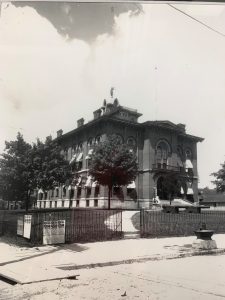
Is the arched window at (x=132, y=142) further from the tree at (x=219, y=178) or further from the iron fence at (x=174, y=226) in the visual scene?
the iron fence at (x=174, y=226)

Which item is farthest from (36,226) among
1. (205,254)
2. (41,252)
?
(205,254)

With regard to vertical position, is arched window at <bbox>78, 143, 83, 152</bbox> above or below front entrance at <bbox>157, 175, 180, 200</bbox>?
above

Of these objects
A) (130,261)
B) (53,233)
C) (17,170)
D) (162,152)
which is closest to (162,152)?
(162,152)

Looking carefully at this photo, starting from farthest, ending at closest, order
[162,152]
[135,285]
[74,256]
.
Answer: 1. [162,152]
2. [74,256]
3. [135,285]

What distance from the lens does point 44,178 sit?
1205 inches

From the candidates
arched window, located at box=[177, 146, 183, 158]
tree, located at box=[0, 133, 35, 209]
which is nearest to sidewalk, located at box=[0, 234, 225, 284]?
tree, located at box=[0, 133, 35, 209]

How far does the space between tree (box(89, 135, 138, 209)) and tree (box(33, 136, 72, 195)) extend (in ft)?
9.71

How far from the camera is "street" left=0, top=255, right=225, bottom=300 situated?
675 centimetres

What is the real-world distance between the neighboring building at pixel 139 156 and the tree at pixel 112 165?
6170 mm

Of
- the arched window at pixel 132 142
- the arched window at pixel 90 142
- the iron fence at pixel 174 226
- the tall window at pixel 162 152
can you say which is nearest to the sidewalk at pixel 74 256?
the iron fence at pixel 174 226

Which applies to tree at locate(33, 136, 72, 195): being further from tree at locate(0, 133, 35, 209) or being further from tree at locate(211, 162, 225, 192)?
tree at locate(211, 162, 225, 192)

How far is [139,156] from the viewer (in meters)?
43.8

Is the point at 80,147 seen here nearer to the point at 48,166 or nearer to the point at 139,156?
the point at 139,156

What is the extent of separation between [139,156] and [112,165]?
11.4 metres
